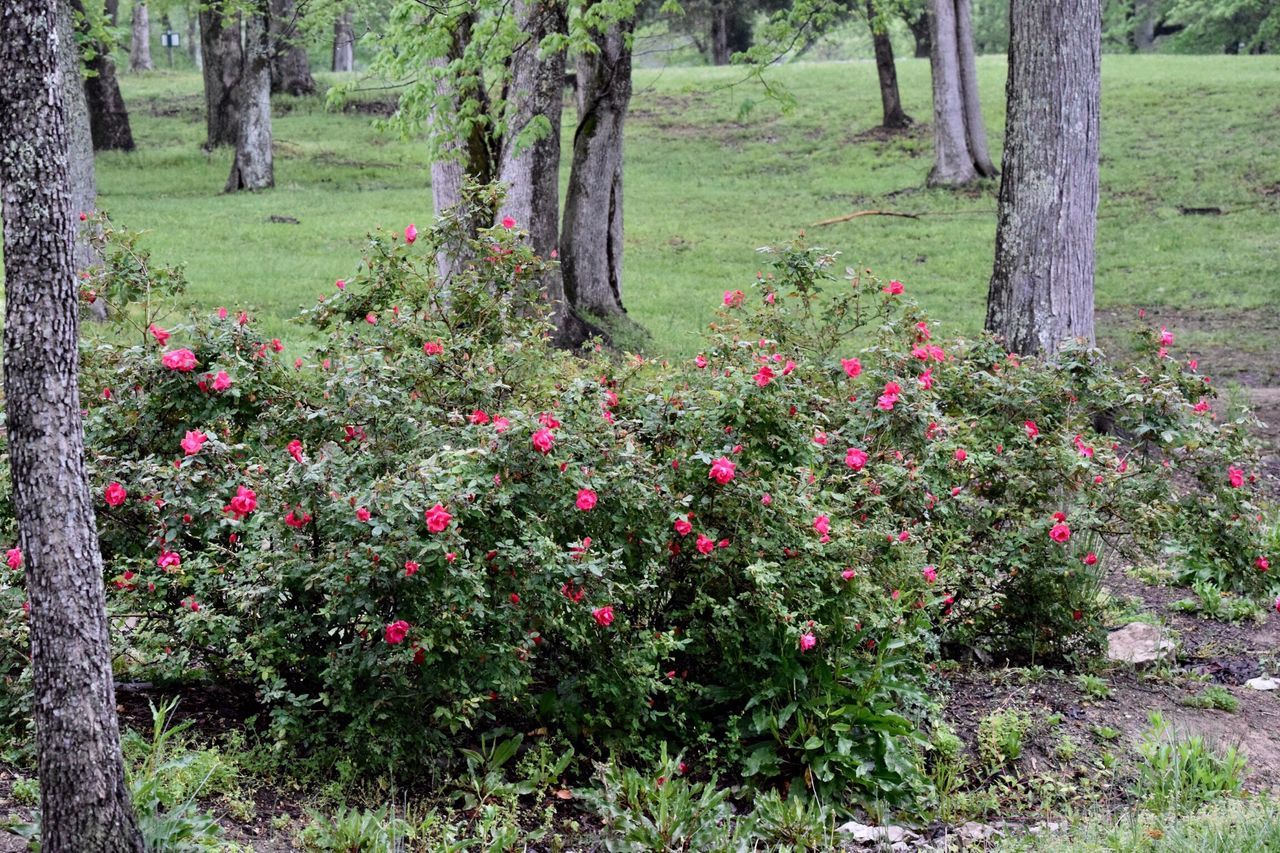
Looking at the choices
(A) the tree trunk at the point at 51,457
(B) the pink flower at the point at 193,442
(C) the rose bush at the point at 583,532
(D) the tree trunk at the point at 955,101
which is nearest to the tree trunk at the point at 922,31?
(D) the tree trunk at the point at 955,101

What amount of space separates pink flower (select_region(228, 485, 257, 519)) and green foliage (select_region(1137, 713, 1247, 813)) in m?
3.25

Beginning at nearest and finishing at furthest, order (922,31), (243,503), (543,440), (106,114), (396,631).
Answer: (396,631)
(243,503)
(543,440)
(106,114)
(922,31)

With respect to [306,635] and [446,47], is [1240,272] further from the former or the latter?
[306,635]

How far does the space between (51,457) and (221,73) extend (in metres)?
24.4

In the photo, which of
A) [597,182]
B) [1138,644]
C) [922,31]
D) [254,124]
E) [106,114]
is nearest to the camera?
[1138,644]

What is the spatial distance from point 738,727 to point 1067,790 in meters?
1.24

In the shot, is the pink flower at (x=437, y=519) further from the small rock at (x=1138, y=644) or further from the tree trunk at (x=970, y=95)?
the tree trunk at (x=970, y=95)

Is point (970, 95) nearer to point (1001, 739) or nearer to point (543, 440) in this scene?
point (1001, 739)

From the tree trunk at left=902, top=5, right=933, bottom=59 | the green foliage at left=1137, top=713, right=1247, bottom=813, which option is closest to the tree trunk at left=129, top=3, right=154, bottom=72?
the tree trunk at left=902, top=5, right=933, bottom=59

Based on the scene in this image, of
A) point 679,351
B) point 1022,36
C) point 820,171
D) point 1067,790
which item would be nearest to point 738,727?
point 1067,790

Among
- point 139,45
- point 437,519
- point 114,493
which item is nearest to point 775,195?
point 114,493

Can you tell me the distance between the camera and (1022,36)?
8.76m

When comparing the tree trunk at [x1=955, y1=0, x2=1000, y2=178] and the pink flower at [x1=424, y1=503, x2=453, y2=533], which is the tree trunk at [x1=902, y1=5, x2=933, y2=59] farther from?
the pink flower at [x1=424, y1=503, x2=453, y2=533]

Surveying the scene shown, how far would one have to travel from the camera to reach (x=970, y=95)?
73.5 feet
